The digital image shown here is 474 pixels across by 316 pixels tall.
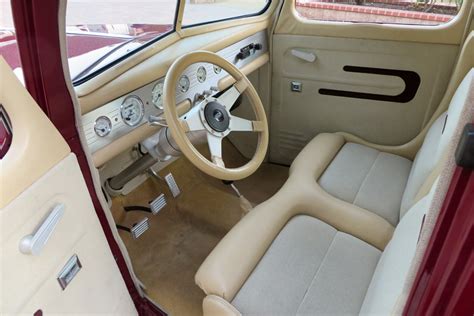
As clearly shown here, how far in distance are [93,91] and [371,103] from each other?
4.91ft

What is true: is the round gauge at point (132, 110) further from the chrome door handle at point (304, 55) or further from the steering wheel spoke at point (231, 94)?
the chrome door handle at point (304, 55)

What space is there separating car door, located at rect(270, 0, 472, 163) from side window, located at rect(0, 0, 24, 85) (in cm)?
154

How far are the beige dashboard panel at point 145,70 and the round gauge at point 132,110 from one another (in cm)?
5

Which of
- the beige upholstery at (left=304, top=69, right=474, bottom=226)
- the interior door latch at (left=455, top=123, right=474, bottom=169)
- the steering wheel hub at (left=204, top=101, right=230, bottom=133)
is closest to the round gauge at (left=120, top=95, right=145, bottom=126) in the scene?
the steering wheel hub at (left=204, top=101, right=230, bottom=133)

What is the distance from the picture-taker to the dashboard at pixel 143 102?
3.99 feet

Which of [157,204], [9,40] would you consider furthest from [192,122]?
[157,204]

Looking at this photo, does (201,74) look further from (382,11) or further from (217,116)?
(382,11)

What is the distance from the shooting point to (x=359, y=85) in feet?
6.58

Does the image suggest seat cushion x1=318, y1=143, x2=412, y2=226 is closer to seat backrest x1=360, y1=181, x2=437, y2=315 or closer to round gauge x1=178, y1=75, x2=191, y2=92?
seat backrest x1=360, y1=181, x2=437, y2=315

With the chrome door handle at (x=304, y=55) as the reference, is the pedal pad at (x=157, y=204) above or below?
below

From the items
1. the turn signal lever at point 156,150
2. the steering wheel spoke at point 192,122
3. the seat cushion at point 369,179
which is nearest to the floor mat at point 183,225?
the turn signal lever at point 156,150

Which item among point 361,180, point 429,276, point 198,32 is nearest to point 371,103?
point 361,180

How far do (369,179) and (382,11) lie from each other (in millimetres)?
913

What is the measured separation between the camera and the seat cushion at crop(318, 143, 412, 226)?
1.55 m
